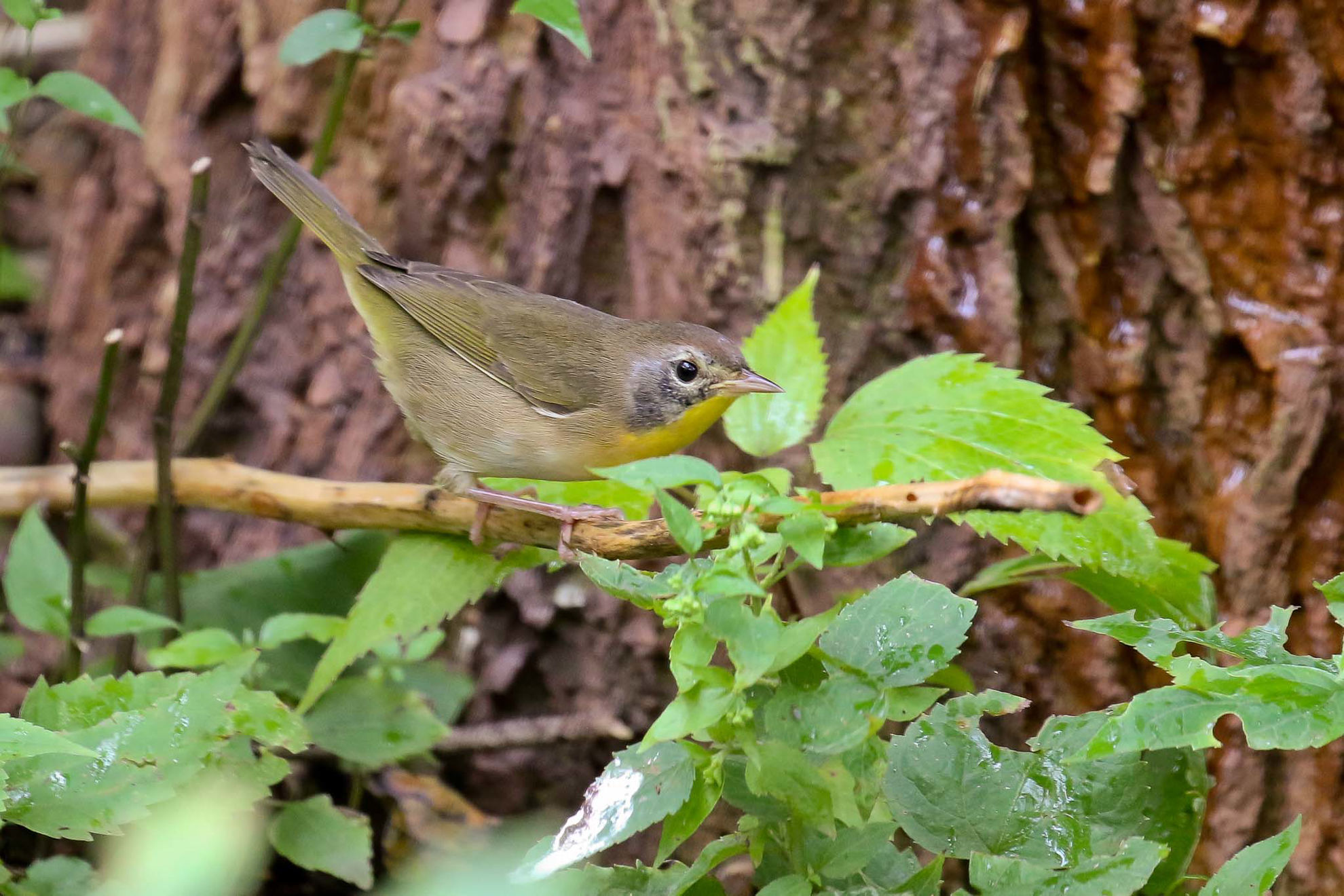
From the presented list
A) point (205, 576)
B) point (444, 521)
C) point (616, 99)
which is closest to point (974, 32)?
point (616, 99)

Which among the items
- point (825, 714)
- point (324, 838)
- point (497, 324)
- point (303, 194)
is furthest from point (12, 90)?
point (825, 714)

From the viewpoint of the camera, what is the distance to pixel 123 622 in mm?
2531

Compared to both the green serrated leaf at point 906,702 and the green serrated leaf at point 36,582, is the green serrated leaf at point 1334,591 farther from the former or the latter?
the green serrated leaf at point 36,582

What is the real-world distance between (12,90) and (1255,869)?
2619 mm

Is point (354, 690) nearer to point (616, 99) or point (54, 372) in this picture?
point (616, 99)

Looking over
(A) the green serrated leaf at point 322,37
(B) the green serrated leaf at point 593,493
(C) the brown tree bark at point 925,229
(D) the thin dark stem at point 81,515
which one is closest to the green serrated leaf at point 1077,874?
(B) the green serrated leaf at point 593,493

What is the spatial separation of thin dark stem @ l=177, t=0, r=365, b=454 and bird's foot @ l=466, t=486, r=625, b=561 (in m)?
0.97

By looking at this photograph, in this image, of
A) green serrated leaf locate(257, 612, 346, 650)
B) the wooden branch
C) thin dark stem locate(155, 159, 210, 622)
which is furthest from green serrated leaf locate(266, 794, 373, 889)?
thin dark stem locate(155, 159, 210, 622)

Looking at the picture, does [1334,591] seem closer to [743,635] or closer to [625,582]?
[743,635]

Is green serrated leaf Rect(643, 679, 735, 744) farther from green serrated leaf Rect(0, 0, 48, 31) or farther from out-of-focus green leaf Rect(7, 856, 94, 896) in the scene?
green serrated leaf Rect(0, 0, 48, 31)

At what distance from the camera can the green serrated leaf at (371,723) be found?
2.57 metres

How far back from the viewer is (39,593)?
2.63 m

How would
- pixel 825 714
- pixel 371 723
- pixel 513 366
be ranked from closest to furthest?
Result: pixel 825 714, pixel 371 723, pixel 513 366

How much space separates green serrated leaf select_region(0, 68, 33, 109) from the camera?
7.64 feet
